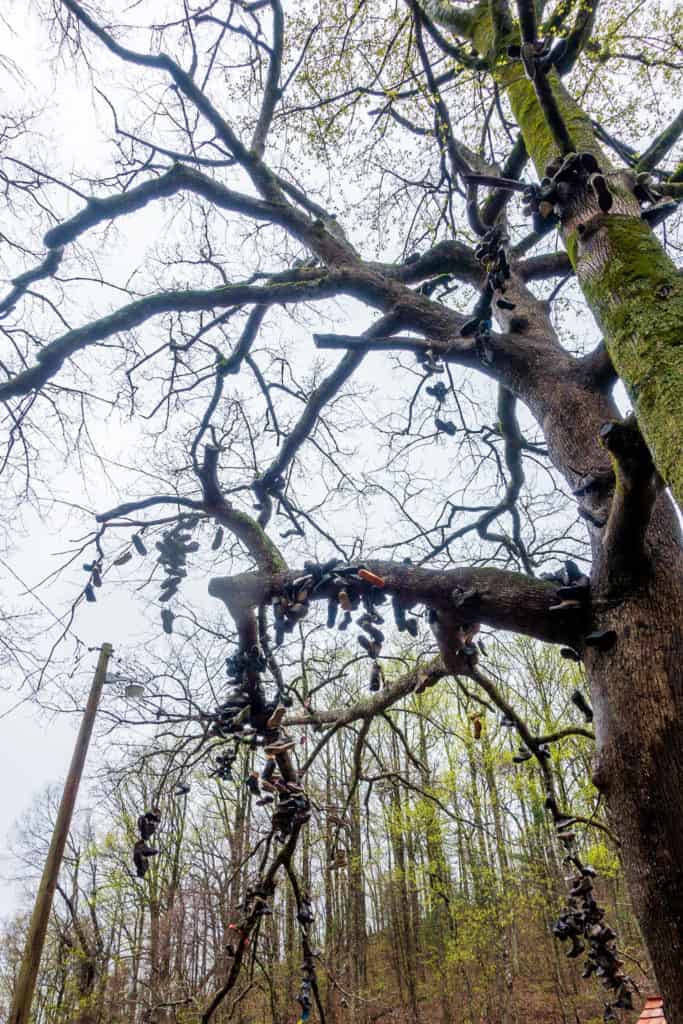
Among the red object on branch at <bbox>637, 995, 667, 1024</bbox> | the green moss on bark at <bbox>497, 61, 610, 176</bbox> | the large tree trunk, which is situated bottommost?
the red object on branch at <bbox>637, 995, 667, 1024</bbox>

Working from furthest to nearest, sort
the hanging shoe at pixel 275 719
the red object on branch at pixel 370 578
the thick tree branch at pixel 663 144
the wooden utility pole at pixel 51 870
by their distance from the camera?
the wooden utility pole at pixel 51 870 → the thick tree branch at pixel 663 144 → the hanging shoe at pixel 275 719 → the red object on branch at pixel 370 578

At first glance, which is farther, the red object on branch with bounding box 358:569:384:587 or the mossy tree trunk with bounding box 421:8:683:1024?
the red object on branch with bounding box 358:569:384:587

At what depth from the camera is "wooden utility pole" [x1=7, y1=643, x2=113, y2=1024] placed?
209 inches

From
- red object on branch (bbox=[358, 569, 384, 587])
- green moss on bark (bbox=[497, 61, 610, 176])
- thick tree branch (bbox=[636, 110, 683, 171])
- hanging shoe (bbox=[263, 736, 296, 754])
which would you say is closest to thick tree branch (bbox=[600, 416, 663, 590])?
red object on branch (bbox=[358, 569, 384, 587])

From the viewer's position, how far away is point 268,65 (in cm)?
467

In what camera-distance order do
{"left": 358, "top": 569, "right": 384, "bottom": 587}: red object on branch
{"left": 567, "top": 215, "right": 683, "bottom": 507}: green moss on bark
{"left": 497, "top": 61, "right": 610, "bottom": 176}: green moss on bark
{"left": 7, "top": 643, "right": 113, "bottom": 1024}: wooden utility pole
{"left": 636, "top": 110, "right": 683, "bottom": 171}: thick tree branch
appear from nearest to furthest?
{"left": 567, "top": 215, "right": 683, "bottom": 507}: green moss on bark, {"left": 358, "top": 569, "right": 384, "bottom": 587}: red object on branch, {"left": 497, "top": 61, "right": 610, "bottom": 176}: green moss on bark, {"left": 636, "top": 110, "right": 683, "bottom": 171}: thick tree branch, {"left": 7, "top": 643, "right": 113, "bottom": 1024}: wooden utility pole

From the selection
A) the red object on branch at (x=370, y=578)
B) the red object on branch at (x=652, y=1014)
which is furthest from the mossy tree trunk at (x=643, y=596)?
the red object on branch at (x=652, y=1014)

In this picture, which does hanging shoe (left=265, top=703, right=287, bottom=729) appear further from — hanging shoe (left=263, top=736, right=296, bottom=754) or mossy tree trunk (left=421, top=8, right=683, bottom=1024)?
mossy tree trunk (left=421, top=8, right=683, bottom=1024)

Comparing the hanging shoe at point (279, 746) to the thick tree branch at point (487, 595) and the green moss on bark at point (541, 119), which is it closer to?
the thick tree branch at point (487, 595)

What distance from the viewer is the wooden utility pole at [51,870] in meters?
5.30

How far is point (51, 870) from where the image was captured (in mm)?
5598

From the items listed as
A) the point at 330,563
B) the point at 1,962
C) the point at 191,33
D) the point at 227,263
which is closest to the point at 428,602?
the point at 330,563

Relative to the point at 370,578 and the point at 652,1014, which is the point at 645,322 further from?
the point at 652,1014

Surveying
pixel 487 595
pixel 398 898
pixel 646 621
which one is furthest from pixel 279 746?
pixel 398 898
